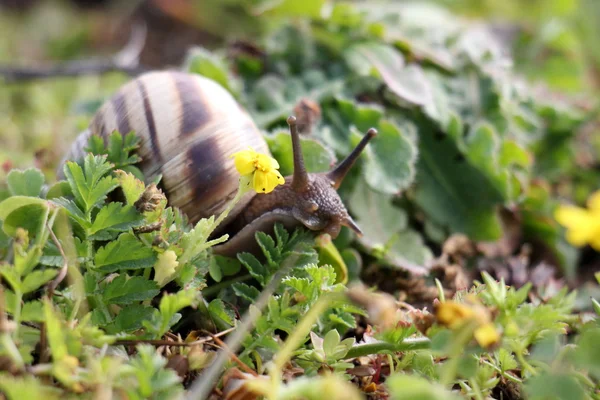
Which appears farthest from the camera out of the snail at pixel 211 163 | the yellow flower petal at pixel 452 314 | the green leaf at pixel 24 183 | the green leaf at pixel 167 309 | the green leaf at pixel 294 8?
the green leaf at pixel 294 8

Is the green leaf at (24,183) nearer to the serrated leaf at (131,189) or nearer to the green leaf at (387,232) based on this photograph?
the serrated leaf at (131,189)

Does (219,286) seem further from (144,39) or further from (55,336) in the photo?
(144,39)

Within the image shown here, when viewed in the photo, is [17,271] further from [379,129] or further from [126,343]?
[379,129]

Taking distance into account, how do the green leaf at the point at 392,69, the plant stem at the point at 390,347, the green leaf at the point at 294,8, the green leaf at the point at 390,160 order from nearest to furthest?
the plant stem at the point at 390,347, the green leaf at the point at 390,160, the green leaf at the point at 392,69, the green leaf at the point at 294,8

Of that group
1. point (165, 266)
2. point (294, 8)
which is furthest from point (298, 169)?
point (294, 8)

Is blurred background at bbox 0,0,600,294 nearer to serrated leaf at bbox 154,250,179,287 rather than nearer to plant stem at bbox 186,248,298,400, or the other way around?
plant stem at bbox 186,248,298,400

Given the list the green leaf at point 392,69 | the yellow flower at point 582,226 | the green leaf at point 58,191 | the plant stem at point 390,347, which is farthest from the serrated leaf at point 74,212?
the green leaf at point 392,69
